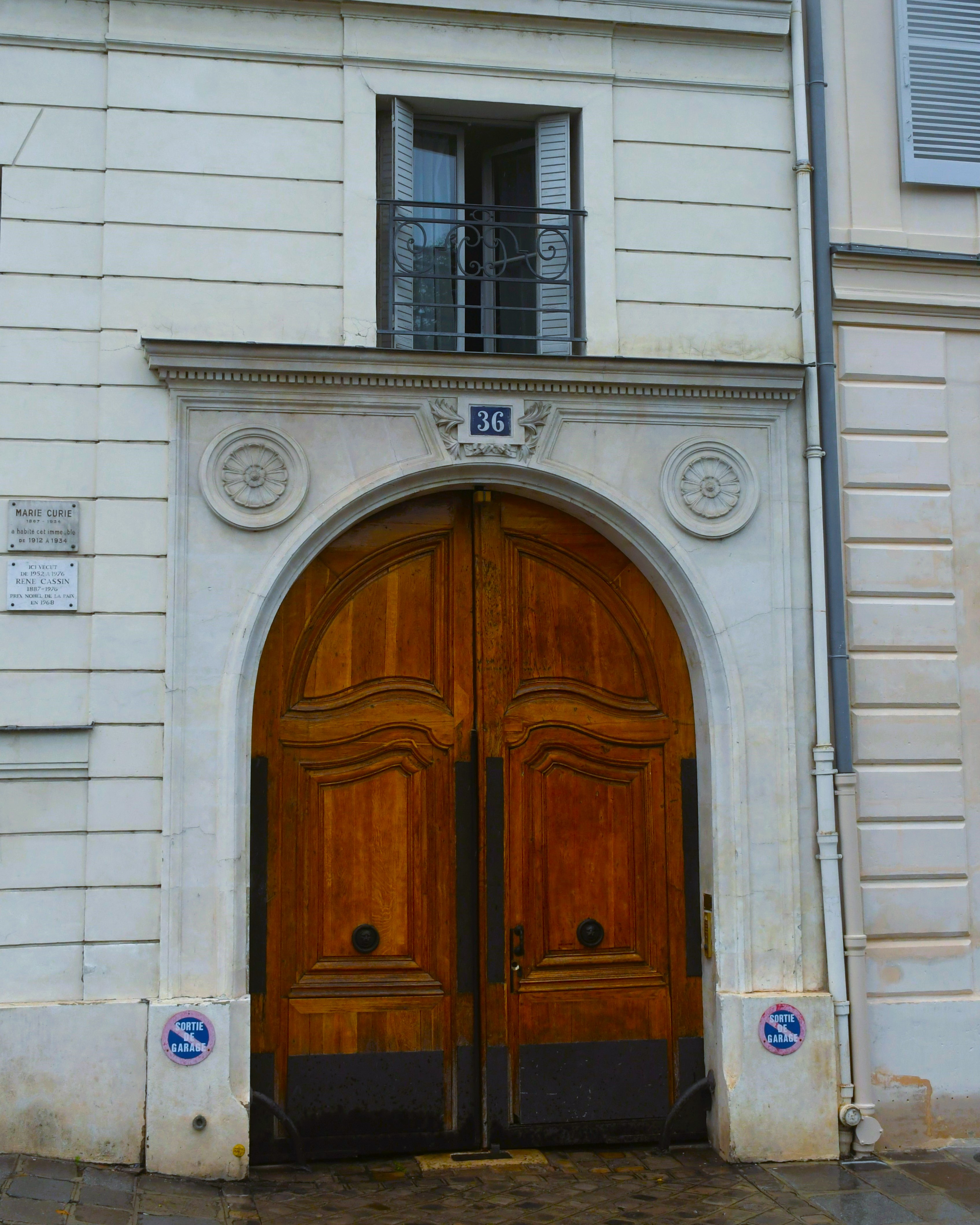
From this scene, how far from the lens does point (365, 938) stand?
5.64 m

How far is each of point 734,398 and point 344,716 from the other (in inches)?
94.3

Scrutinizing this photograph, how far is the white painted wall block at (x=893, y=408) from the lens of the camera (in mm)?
5973

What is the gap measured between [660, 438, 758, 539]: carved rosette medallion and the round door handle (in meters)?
2.38

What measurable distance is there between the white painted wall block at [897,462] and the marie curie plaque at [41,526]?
3628 mm

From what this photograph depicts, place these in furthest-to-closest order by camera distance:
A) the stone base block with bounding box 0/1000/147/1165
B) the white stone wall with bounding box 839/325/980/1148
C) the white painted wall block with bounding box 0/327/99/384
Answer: the white stone wall with bounding box 839/325/980/1148
the white painted wall block with bounding box 0/327/99/384
the stone base block with bounding box 0/1000/147/1165

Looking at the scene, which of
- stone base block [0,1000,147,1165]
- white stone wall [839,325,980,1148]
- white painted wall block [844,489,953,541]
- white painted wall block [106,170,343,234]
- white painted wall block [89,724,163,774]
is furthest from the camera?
white painted wall block [844,489,953,541]

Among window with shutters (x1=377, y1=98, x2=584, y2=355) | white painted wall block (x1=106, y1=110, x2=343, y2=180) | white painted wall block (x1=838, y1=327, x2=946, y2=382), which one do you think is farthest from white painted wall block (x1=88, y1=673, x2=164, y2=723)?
white painted wall block (x1=838, y1=327, x2=946, y2=382)

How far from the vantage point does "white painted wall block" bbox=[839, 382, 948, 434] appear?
5973 mm

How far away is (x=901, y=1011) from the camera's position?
5.70m

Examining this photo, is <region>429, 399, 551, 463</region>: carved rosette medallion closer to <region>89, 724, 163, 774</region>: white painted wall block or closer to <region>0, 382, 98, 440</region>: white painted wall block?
<region>0, 382, 98, 440</region>: white painted wall block

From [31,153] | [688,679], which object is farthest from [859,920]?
[31,153]

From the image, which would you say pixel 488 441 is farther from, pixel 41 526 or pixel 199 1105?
pixel 199 1105

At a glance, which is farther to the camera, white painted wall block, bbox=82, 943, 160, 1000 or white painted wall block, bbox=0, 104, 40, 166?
white painted wall block, bbox=0, 104, 40, 166

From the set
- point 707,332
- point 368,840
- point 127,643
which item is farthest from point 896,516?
point 127,643
